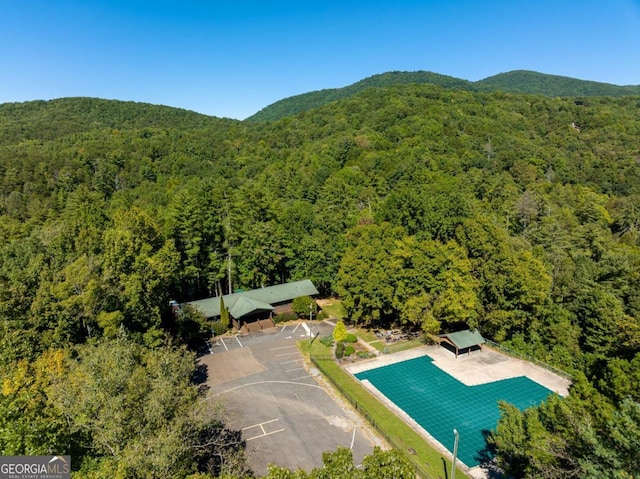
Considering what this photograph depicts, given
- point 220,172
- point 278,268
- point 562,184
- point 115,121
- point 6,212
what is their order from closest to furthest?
point 278,268, point 6,212, point 562,184, point 220,172, point 115,121

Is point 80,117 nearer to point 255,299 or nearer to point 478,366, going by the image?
point 255,299

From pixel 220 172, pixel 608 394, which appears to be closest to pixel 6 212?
pixel 220 172

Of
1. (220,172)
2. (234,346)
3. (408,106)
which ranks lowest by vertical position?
(234,346)

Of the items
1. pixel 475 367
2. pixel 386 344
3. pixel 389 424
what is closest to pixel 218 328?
pixel 386 344

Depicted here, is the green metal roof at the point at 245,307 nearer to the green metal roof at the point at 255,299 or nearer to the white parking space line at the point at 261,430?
the green metal roof at the point at 255,299

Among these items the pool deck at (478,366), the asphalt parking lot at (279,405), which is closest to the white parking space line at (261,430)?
the asphalt parking lot at (279,405)

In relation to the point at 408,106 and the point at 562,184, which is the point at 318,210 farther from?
the point at 408,106
